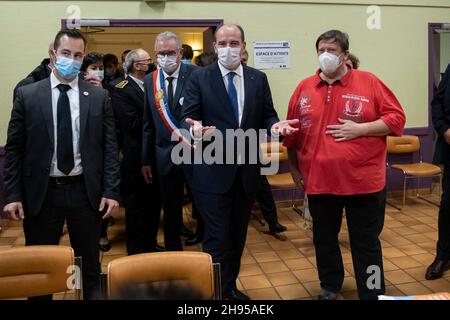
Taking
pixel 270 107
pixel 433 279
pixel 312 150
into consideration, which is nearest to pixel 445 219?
pixel 433 279

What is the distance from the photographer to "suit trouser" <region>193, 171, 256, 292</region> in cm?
237

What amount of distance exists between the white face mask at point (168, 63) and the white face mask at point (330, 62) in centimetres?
109

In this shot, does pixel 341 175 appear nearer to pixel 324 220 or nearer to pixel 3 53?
pixel 324 220

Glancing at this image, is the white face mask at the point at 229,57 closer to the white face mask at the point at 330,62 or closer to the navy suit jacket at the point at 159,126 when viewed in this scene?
the white face mask at the point at 330,62

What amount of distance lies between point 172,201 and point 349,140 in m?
1.36

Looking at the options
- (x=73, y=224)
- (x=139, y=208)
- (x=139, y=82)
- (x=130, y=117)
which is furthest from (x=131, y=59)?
(x=73, y=224)

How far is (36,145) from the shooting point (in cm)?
209

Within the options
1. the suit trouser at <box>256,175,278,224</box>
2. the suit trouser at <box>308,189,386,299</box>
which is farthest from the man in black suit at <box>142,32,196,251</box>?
the suit trouser at <box>256,175,278,224</box>

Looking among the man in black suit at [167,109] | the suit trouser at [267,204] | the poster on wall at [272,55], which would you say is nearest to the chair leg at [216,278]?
the man in black suit at [167,109]

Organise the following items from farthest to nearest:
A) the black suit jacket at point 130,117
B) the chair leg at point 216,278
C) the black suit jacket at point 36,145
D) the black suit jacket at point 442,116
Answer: the black suit jacket at point 130,117 < the black suit jacket at point 442,116 < the black suit jacket at point 36,145 < the chair leg at point 216,278

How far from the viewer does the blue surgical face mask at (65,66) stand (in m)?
2.12

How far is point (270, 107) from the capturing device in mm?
2486

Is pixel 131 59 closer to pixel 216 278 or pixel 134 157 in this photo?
pixel 134 157
